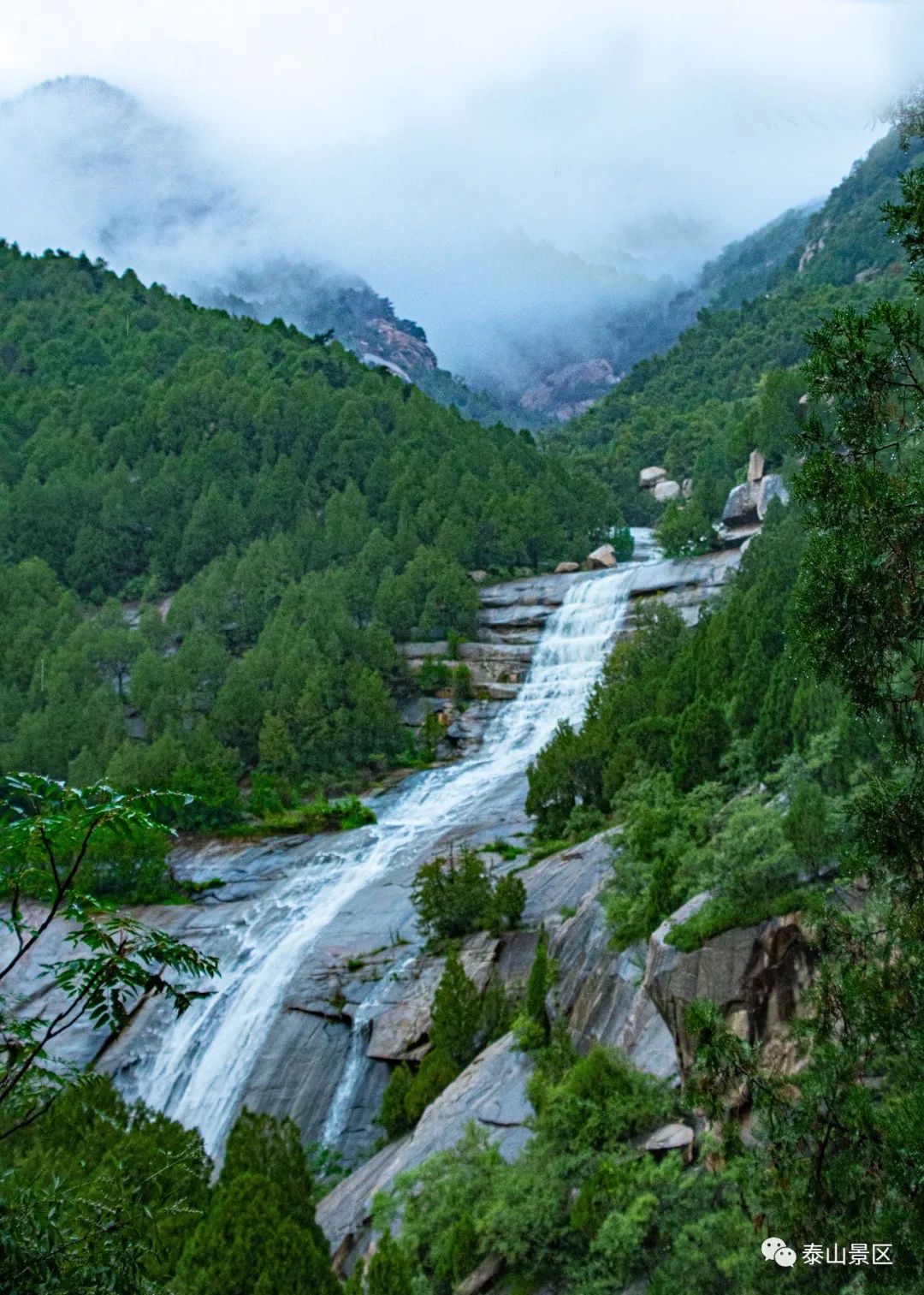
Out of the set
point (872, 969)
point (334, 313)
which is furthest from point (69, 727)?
point (334, 313)

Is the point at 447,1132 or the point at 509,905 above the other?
the point at 509,905

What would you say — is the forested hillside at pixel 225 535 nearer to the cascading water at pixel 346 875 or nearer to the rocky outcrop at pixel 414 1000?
the cascading water at pixel 346 875

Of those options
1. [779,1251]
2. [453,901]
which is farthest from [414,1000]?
[779,1251]

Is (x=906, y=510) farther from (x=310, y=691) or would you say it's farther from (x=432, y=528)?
(x=432, y=528)

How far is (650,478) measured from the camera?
8212 cm

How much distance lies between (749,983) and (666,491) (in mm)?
69782

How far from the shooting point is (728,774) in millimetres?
20750

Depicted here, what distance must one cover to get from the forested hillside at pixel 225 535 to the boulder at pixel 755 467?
10585mm

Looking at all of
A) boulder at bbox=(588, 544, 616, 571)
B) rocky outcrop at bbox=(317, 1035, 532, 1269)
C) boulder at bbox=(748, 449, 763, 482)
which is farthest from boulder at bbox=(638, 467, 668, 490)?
rocky outcrop at bbox=(317, 1035, 532, 1269)

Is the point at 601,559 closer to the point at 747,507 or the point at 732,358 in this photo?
the point at 747,507

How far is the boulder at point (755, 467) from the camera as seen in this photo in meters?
54.6

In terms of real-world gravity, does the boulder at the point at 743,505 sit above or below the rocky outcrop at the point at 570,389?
below

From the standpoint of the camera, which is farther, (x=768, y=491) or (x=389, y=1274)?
(x=768, y=491)

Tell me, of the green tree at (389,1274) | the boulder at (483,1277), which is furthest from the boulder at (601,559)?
A: the green tree at (389,1274)
